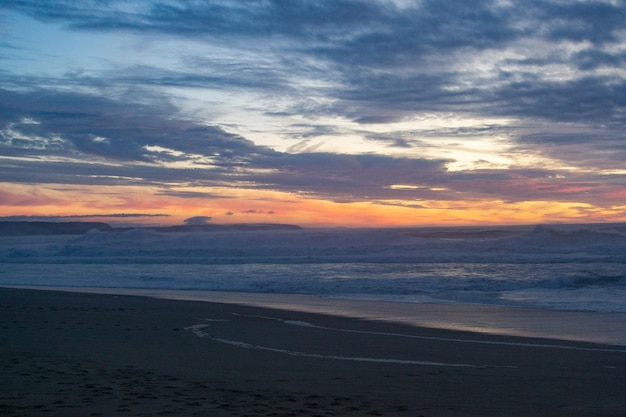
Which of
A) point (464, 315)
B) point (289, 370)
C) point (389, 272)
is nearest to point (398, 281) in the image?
point (389, 272)

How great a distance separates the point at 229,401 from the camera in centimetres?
649

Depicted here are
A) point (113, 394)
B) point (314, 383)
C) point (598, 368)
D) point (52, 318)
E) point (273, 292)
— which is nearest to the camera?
point (113, 394)

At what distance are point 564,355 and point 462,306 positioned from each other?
7.84 m

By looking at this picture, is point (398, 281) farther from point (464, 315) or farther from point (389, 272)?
point (464, 315)

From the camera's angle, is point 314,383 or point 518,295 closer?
point 314,383

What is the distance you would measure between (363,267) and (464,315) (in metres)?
16.0

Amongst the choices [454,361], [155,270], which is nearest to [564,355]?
[454,361]

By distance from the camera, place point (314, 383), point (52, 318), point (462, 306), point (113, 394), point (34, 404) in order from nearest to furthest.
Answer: point (34, 404), point (113, 394), point (314, 383), point (52, 318), point (462, 306)

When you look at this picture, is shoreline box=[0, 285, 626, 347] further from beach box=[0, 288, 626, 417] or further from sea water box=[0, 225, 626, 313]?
sea water box=[0, 225, 626, 313]

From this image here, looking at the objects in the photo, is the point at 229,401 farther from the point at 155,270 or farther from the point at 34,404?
the point at 155,270

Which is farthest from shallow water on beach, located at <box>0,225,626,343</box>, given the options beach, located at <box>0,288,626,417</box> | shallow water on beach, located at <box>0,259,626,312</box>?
beach, located at <box>0,288,626,417</box>

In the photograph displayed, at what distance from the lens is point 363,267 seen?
31672 mm

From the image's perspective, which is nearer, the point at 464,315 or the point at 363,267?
the point at 464,315

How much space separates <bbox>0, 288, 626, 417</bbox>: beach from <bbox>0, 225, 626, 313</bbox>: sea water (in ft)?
25.1
